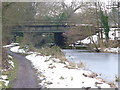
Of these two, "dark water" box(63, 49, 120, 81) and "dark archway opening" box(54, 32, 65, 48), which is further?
"dark archway opening" box(54, 32, 65, 48)

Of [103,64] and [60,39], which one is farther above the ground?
[103,64]

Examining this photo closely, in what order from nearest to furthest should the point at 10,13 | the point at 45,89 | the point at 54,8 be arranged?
1. the point at 45,89
2. the point at 10,13
3. the point at 54,8

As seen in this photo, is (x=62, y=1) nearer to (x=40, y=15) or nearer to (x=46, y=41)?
(x=40, y=15)

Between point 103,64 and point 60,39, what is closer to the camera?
point 103,64

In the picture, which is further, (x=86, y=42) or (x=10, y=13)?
(x=86, y=42)

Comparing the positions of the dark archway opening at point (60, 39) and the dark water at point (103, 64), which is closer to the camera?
the dark water at point (103, 64)

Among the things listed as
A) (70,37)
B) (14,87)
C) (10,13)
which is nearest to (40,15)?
(70,37)

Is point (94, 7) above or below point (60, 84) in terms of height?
above

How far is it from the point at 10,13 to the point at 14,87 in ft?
65.2

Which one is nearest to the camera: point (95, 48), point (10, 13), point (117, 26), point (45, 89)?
point (45, 89)

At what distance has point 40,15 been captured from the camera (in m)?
45.4

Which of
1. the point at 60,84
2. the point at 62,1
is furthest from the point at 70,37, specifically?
the point at 60,84

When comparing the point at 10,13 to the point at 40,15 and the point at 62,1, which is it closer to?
the point at 40,15

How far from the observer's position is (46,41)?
4128 centimetres
